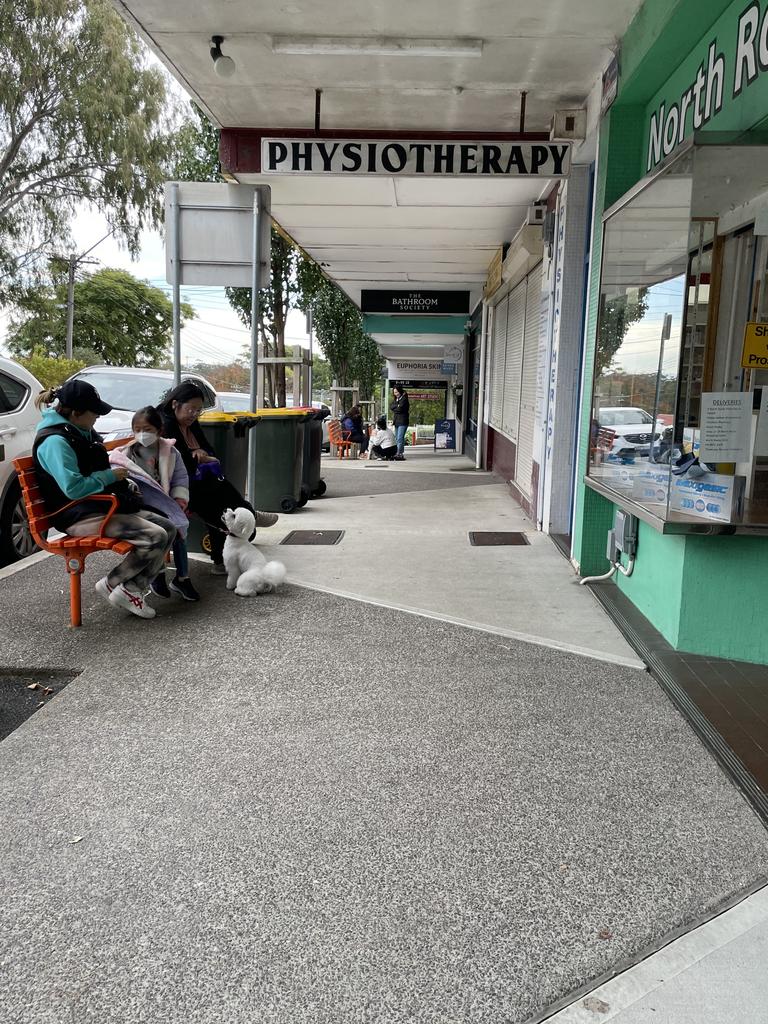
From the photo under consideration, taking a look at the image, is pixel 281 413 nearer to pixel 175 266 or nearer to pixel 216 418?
pixel 216 418

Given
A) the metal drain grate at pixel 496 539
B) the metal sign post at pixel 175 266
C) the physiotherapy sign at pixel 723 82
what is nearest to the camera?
the physiotherapy sign at pixel 723 82

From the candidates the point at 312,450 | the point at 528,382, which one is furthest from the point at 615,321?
the point at 312,450

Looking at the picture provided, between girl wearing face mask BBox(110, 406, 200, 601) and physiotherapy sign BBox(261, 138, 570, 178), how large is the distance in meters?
2.62

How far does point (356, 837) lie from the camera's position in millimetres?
2941

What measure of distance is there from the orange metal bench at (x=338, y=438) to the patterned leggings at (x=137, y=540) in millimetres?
16256

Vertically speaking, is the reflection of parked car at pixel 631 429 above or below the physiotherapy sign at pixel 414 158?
below

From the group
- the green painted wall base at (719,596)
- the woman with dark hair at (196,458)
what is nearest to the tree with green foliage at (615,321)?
the green painted wall base at (719,596)

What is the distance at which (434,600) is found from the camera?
19.8ft

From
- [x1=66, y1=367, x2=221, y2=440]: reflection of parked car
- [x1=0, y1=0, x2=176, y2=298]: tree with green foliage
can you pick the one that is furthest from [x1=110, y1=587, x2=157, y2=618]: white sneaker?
[x1=0, y1=0, x2=176, y2=298]: tree with green foliage

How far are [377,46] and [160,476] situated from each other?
11.4 ft

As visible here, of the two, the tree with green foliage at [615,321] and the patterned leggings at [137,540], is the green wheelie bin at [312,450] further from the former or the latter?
the patterned leggings at [137,540]

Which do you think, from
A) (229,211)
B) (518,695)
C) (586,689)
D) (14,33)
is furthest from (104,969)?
(14,33)

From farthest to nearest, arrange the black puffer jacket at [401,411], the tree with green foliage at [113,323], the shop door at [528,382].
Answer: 1. the tree with green foliage at [113,323]
2. the black puffer jacket at [401,411]
3. the shop door at [528,382]

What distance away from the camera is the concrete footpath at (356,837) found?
2.24 metres
